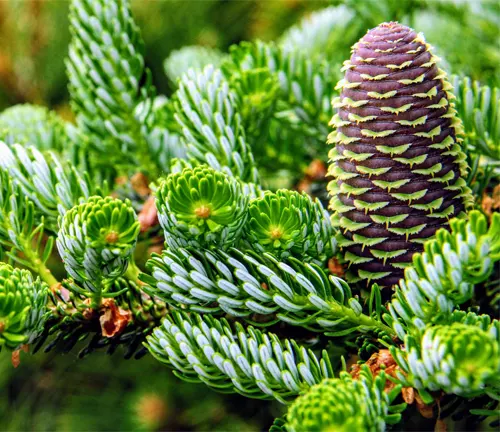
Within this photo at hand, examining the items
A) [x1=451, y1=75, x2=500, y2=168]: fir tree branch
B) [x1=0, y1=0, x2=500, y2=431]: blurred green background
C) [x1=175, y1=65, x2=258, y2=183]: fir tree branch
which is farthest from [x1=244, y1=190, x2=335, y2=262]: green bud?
[x1=0, y1=0, x2=500, y2=431]: blurred green background

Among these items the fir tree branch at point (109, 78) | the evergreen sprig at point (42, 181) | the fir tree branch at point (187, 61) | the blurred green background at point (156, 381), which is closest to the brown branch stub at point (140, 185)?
the fir tree branch at point (109, 78)

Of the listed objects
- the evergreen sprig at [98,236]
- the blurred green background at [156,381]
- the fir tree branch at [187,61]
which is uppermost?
the fir tree branch at [187,61]

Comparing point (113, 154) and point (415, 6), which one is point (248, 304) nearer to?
point (113, 154)

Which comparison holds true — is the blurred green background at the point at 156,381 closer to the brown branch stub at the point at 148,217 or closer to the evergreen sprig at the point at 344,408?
the brown branch stub at the point at 148,217

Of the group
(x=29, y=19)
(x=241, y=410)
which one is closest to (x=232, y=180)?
(x=241, y=410)

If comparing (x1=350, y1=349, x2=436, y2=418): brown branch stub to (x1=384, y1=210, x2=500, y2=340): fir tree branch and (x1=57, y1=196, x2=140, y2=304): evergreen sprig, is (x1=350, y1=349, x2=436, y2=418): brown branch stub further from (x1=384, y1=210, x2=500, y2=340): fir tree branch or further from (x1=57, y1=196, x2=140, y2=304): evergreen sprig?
(x1=57, y1=196, x2=140, y2=304): evergreen sprig
